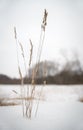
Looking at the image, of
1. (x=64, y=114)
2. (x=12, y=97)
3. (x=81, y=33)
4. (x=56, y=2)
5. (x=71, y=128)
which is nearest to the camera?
(x=71, y=128)

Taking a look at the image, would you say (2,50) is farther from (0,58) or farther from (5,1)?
(5,1)

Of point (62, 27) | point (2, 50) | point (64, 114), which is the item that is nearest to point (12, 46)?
point (2, 50)

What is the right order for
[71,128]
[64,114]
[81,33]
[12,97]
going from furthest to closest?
[81,33] → [12,97] → [64,114] → [71,128]

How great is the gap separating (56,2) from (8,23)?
459 mm

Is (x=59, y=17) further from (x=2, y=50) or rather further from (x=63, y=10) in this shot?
(x=2, y=50)

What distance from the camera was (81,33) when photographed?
1502 mm

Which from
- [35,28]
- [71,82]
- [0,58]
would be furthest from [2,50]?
[71,82]

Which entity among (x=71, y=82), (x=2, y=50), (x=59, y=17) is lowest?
(x=71, y=82)

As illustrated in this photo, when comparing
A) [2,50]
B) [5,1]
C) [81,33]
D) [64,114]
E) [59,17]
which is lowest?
[64,114]

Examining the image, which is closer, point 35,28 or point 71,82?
point 35,28

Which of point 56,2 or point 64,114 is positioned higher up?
point 56,2

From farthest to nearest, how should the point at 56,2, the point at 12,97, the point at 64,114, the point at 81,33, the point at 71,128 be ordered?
the point at 81,33, the point at 56,2, the point at 12,97, the point at 64,114, the point at 71,128

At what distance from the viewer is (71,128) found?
726 mm

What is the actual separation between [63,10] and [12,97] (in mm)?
903
